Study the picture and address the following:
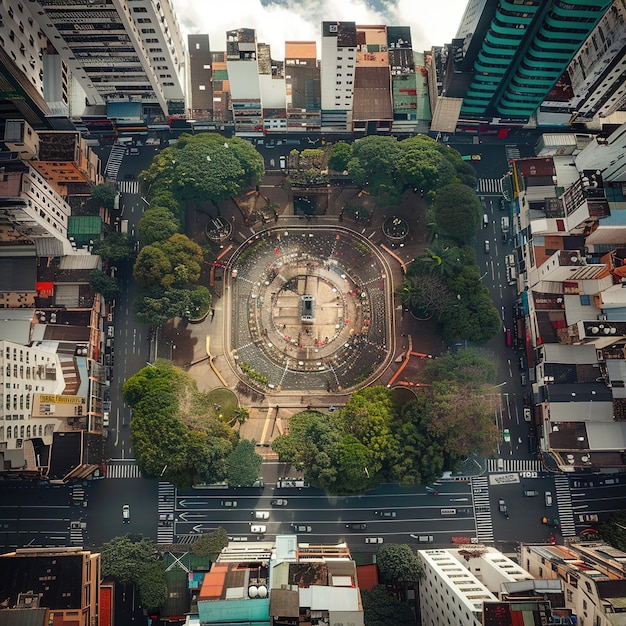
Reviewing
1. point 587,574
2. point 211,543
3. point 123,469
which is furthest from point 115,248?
point 587,574

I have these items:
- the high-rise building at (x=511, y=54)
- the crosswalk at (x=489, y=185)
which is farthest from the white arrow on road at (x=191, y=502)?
the high-rise building at (x=511, y=54)

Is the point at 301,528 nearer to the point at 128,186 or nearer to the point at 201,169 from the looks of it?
the point at 201,169

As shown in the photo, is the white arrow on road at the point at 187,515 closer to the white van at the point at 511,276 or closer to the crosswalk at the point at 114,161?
the crosswalk at the point at 114,161

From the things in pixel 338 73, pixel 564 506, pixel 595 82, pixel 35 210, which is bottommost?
pixel 564 506

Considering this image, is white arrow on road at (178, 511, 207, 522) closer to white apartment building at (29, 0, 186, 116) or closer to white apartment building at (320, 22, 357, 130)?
white apartment building at (29, 0, 186, 116)

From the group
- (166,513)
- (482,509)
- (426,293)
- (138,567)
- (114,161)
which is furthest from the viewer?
(114,161)

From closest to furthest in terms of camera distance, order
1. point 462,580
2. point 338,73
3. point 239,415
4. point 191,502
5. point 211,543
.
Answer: point 462,580 < point 211,543 < point 191,502 < point 239,415 < point 338,73
